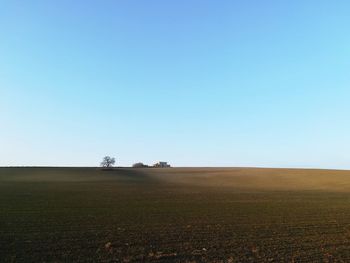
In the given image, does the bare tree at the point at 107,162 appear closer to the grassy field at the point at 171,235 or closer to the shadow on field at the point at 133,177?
the shadow on field at the point at 133,177

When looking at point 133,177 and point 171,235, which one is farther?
point 133,177

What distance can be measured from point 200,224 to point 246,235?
14.0 ft

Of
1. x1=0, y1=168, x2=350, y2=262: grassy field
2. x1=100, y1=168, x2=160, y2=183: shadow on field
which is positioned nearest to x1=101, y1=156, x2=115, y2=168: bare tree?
x1=100, y1=168, x2=160, y2=183: shadow on field

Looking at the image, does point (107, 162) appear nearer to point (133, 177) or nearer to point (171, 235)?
point (133, 177)

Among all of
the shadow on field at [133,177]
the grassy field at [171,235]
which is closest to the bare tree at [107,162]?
the shadow on field at [133,177]

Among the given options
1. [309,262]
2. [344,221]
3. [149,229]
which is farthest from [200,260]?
[344,221]

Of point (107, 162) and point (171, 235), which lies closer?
point (171, 235)

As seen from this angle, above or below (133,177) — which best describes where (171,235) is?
below

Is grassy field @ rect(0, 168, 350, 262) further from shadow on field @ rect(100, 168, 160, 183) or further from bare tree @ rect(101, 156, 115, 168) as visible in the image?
bare tree @ rect(101, 156, 115, 168)

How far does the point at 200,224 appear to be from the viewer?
22.4m

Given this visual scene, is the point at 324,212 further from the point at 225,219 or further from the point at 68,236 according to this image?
the point at 68,236

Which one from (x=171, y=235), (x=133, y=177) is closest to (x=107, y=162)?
(x=133, y=177)

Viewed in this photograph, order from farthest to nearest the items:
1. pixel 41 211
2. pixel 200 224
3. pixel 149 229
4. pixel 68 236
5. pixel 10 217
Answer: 1. pixel 41 211
2. pixel 10 217
3. pixel 200 224
4. pixel 149 229
5. pixel 68 236

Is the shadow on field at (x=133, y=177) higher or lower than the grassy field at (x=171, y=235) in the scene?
higher
